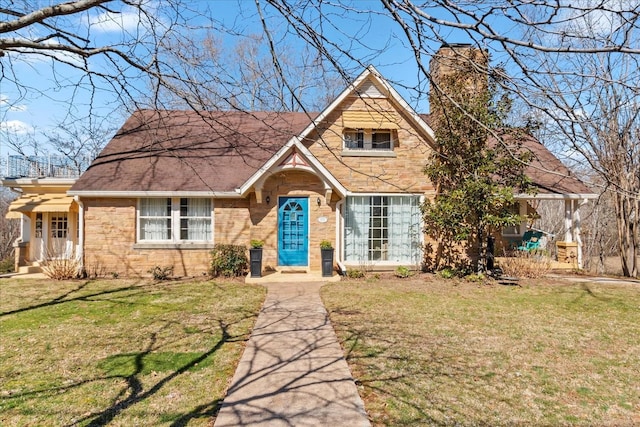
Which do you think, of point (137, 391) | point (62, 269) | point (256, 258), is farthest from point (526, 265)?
point (62, 269)

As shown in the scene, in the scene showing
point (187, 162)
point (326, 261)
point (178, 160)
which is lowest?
point (326, 261)

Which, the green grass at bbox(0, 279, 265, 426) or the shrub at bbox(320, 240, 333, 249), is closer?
the green grass at bbox(0, 279, 265, 426)

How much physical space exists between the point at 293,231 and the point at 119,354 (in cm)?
760

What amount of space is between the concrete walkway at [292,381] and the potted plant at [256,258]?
4.37 m

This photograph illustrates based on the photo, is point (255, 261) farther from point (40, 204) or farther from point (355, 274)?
point (40, 204)

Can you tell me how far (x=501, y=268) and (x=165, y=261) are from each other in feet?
38.4

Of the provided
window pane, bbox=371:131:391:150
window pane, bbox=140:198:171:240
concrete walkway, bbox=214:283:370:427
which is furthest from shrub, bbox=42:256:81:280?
window pane, bbox=371:131:391:150

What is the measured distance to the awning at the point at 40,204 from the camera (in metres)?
13.5

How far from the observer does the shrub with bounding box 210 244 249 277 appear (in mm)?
12398

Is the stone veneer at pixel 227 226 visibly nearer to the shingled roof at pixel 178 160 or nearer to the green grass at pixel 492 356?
the shingled roof at pixel 178 160

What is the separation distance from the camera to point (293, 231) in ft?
42.0

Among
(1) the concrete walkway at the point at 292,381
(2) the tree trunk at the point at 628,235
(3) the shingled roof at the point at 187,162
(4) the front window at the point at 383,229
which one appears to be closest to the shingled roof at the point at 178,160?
(3) the shingled roof at the point at 187,162

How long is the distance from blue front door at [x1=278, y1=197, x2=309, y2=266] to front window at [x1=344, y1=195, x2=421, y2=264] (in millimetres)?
1529

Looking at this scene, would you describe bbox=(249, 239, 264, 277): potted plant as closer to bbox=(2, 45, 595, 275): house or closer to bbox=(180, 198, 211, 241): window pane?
bbox=(2, 45, 595, 275): house
